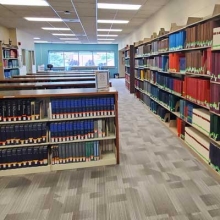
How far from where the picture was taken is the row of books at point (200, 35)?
288cm

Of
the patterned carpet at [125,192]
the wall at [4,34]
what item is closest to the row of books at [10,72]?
the wall at [4,34]

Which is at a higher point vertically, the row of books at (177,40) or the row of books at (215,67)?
the row of books at (177,40)

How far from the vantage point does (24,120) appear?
2844 millimetres

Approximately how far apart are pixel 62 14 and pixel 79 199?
6156 millimetres

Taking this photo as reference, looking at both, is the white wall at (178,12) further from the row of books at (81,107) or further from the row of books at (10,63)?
the row of books at (10,63)

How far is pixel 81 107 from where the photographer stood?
2955mm

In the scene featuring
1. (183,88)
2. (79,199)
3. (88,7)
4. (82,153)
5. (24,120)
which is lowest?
(79,199)

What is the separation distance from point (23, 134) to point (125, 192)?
4.61 feet

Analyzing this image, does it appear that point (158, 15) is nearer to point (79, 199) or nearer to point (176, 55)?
point (176, 55)

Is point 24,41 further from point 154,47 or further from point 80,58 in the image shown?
point 154,47

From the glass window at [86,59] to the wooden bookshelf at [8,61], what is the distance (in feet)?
29.7

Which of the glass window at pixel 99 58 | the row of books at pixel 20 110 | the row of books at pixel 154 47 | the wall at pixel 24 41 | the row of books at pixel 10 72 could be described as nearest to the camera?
the row of books at pixel 20 110

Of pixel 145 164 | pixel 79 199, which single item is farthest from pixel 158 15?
pixel 79 199

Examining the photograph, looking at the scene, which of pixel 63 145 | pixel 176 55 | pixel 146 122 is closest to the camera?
pixel 63 145
